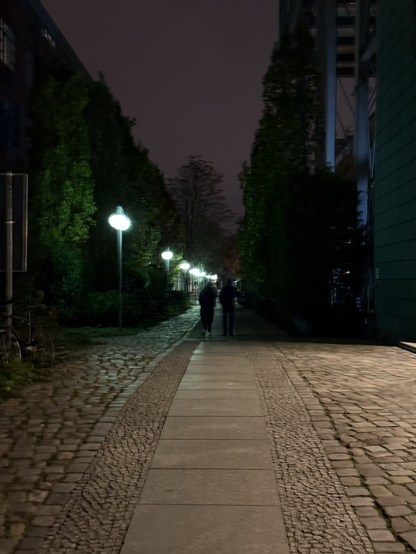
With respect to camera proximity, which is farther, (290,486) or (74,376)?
(74,376)

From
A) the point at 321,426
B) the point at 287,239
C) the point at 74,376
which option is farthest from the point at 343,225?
the point at 321,426

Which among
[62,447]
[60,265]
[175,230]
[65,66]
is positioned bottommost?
[62,447]

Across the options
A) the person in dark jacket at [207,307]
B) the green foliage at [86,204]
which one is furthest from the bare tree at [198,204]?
the person in dark jacket at [207,307]

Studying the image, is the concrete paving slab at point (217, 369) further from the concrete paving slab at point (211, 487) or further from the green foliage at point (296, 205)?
the green foliage at point (296, 205)

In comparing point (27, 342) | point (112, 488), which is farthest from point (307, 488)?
point (27, 342)

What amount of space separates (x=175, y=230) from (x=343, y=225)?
33716 millimetres

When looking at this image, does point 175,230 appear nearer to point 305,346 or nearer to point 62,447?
point 305,346

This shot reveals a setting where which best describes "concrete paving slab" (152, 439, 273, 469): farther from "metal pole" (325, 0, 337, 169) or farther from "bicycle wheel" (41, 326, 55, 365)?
"metal pole" (325, 0, 337, 169)

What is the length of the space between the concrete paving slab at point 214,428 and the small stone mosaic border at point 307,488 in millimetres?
163

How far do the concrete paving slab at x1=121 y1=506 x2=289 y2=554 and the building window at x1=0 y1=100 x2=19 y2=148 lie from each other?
87.7 ft

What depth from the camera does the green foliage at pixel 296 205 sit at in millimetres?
21141

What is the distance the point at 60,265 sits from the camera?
23.2 m

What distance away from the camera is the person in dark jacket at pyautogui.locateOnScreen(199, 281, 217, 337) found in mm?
19984

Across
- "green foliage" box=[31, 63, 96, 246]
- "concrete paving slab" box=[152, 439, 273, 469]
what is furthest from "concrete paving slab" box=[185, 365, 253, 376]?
"green foliage" box=[31, 63, 96, 246]
